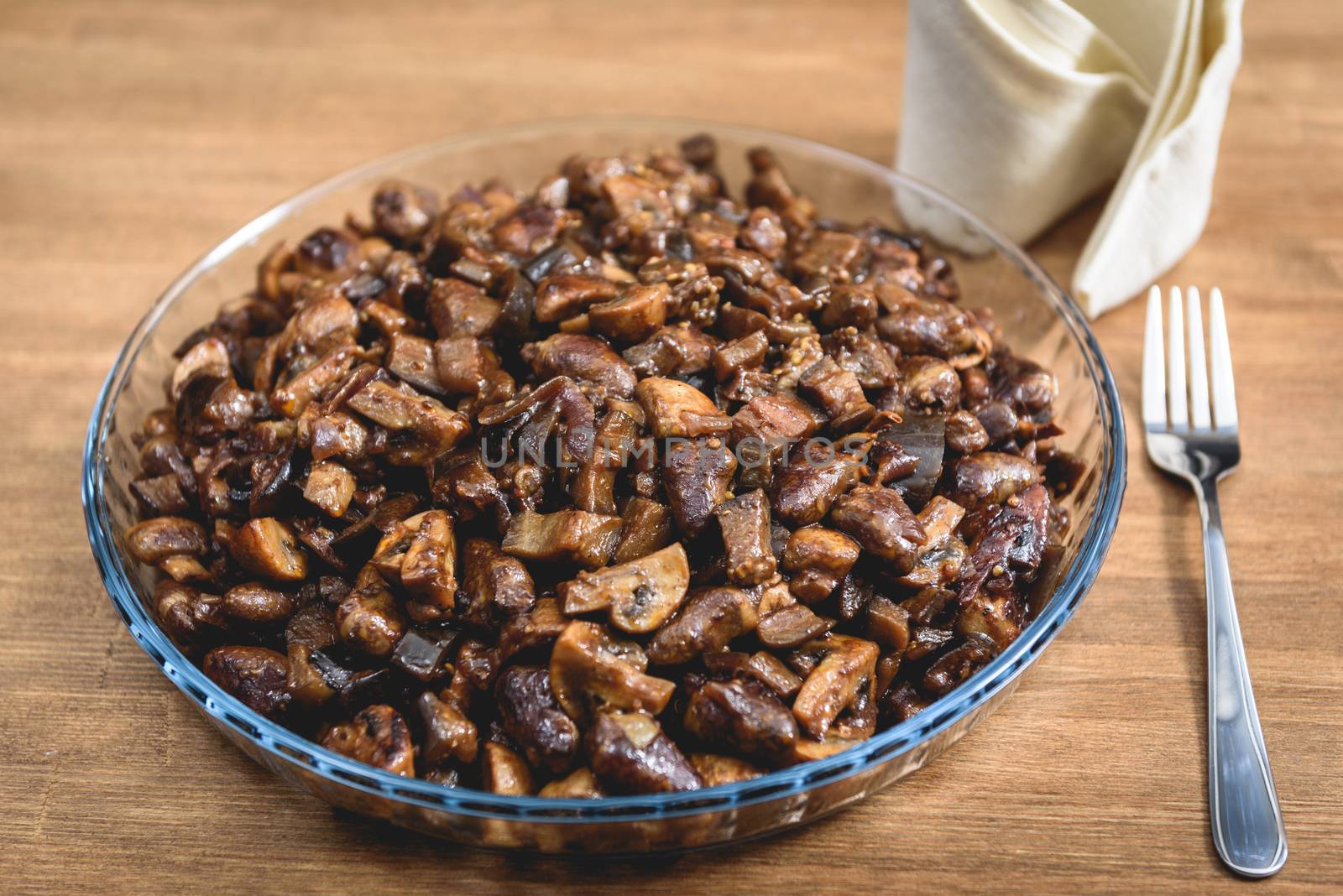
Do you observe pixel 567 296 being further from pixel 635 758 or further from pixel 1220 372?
pixel 1220 372

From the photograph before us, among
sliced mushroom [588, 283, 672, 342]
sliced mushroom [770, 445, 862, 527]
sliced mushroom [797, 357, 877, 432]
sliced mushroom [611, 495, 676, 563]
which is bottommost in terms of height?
sliced mushroom [611, 495, 676, 563]

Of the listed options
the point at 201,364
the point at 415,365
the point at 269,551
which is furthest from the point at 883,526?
the point at 201,364

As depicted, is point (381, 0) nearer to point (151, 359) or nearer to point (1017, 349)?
point (151, 359)

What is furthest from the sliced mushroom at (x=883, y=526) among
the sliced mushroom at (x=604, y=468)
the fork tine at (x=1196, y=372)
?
the fork tine at (x=1196, y=372)

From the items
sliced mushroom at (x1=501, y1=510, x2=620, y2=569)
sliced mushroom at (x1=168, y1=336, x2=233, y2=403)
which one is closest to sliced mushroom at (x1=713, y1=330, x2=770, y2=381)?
sliced mushroom at (x1=501, y1=510, x2=620, y2=569)

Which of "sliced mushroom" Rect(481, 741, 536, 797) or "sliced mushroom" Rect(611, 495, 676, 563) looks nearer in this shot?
"sliced mushroom" Rect(481, 741, 536, 797)

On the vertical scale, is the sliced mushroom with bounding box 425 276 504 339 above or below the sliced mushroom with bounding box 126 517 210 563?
above

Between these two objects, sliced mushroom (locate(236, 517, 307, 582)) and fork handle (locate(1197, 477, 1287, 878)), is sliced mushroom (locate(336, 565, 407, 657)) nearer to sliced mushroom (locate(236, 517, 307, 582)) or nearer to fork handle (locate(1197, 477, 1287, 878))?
sliced mushroom (locate(236, 517, 307, 582))
